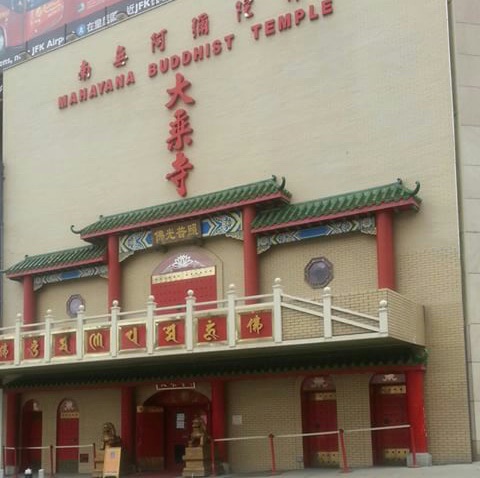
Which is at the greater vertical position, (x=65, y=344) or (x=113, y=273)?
(x=113, y=273)

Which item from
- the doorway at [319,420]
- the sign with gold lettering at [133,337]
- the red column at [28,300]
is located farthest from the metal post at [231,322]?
the red column at [28,300]

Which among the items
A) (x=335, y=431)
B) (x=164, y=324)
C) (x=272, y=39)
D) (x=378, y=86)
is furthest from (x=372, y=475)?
(x=272, y=39)

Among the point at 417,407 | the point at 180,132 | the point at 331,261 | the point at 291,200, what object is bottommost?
the point at 417,407

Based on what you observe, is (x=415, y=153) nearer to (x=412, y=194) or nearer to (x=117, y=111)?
(x=412, y=194)

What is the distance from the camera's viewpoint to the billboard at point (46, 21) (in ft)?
127

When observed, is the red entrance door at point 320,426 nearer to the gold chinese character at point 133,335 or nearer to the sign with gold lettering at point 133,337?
the sign with gold lettering at point 133,337

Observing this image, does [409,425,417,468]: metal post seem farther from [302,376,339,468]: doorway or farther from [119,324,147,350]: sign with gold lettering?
[119,324,147,350]: sign with gold lettering

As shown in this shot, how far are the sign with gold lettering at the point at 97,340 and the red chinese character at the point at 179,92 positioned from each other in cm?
769

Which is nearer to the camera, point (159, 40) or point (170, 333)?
point (170, 333)

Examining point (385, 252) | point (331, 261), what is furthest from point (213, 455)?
point (385, 252)

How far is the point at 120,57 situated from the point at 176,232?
696 centimetres

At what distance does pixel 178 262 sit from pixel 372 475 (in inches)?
362

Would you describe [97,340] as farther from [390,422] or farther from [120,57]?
[120,57]

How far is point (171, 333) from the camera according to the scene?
69.1 ft
